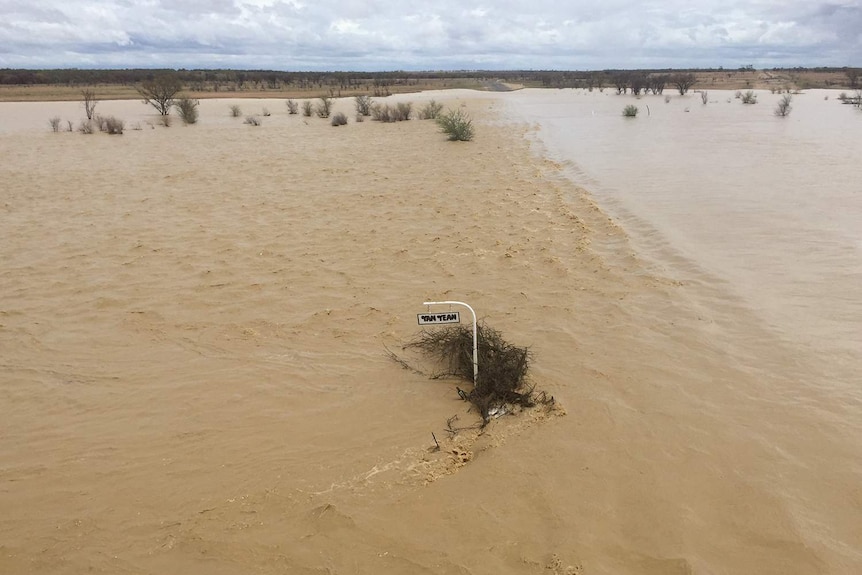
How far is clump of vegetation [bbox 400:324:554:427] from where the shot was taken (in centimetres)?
422

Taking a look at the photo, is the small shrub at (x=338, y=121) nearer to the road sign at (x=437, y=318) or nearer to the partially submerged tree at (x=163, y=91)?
the partially submerged tree at (x=163, y=91)

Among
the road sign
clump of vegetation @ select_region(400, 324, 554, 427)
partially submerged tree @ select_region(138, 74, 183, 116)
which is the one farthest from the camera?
partially submerged tree @ select_region(138, 74, 183, 116)

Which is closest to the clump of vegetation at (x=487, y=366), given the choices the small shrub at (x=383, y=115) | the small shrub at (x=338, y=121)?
the small shrub at (x=338, y=121)

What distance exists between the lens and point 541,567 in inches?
113

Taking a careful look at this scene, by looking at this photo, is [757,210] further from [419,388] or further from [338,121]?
[338,121]

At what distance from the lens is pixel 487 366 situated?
171 inches

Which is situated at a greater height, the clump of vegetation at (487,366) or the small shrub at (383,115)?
the small shrub at (383,115)

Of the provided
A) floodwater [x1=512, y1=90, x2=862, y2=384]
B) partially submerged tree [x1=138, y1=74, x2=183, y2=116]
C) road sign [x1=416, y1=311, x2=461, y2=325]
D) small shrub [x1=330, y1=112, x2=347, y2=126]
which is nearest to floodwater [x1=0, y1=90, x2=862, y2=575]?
floodwater [x1=512, y1=90, x2=862, y2=384]

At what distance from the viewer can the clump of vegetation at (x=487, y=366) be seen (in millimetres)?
4223

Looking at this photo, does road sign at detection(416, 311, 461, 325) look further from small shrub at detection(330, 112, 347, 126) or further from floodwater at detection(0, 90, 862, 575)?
small shrub at detection(330, 112, 347, 126)

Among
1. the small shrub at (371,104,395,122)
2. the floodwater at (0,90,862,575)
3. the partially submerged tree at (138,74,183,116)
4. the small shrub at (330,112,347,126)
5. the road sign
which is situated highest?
the partially submerged tree at (138,74,183,116)

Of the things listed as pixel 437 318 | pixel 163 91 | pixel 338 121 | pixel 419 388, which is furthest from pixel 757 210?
pixel 163 91

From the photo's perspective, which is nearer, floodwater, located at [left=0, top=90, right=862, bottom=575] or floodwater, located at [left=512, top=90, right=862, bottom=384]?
floodwater, located at [left=0, top=90, right=862, bottom=575]

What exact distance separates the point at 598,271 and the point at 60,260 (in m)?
6.78
